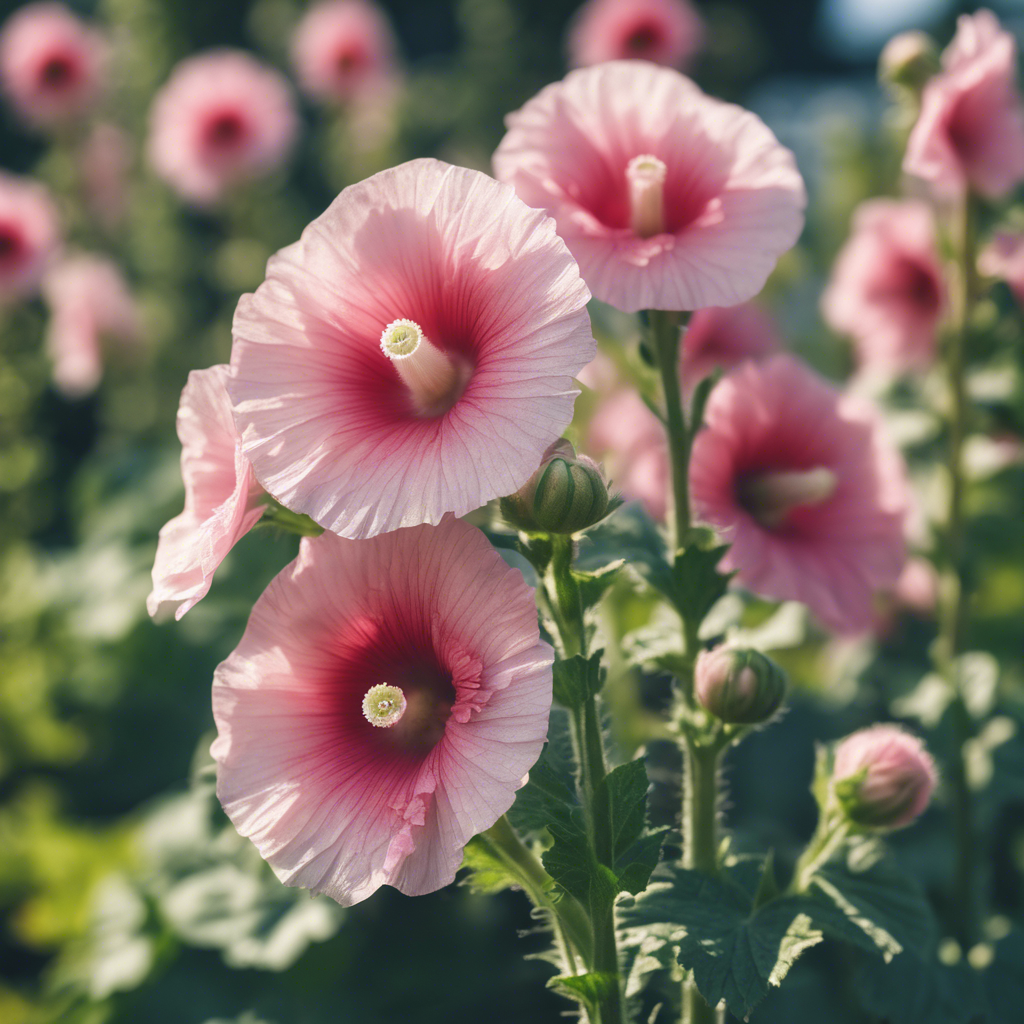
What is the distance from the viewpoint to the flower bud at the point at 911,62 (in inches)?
49.8

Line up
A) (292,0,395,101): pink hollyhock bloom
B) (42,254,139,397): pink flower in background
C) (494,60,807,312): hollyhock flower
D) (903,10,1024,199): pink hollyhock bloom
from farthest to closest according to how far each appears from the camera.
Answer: (292,0,395,101): pink hollyhock bloom < (42,254,139,397): pink flower in background < (903,10,1024,199): pink hollyhock bloom < (494,60,807,312): hollyhock flower

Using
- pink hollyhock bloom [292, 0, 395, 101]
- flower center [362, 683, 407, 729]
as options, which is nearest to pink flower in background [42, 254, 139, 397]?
pink hollyhock bloom [292, 0, 395, 101]

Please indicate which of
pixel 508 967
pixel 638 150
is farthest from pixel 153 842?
pixel 638 150

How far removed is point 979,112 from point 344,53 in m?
2.22

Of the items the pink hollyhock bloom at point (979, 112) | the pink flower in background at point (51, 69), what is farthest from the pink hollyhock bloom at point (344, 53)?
the pink hollyhock bloom at point (979, 112)

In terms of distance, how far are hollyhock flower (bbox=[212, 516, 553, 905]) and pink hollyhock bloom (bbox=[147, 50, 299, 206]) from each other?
2.26 metres

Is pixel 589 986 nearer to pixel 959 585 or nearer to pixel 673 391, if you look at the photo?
pixel 673 391

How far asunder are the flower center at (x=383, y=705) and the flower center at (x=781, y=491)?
499 millimetres

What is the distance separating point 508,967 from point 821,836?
2.38ft

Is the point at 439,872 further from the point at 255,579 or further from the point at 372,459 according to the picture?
the point at 255,579

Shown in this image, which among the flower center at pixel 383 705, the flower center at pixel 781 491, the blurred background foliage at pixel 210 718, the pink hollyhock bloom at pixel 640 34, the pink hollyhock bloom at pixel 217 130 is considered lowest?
the blurred background foliage at pixel 210 718

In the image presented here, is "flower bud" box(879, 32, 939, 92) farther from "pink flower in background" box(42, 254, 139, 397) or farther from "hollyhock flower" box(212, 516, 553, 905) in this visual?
"pink flower in background" box(42, 254, 139, 397)

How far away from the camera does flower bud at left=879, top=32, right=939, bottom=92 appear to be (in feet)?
4.15

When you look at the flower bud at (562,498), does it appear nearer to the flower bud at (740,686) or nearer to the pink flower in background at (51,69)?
the flower bud at (740,686)
